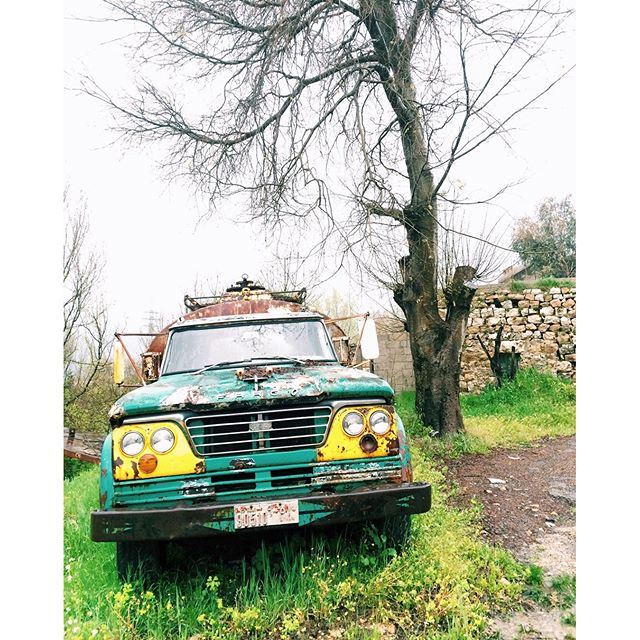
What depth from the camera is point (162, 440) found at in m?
2.08

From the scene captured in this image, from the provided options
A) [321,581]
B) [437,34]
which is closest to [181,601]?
[321,581]

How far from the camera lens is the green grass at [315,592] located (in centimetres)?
195

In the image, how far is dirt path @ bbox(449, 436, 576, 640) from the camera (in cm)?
207

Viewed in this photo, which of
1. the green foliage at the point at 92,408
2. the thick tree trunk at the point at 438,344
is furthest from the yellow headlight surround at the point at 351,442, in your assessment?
the thick tree trunk at the point at 438,344

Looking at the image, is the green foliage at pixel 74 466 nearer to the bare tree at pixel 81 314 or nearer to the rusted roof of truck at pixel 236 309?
the bare tree at pixel 81 314

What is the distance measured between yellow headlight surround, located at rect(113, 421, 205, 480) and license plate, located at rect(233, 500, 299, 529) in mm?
252

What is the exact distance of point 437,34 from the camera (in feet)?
10.2

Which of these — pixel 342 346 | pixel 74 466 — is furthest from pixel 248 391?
pixel 74 466

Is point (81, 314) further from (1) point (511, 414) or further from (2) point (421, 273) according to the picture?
(1) point (511, 414)

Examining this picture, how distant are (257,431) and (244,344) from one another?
3.13 feet

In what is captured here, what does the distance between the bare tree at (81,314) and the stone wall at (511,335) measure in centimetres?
298
